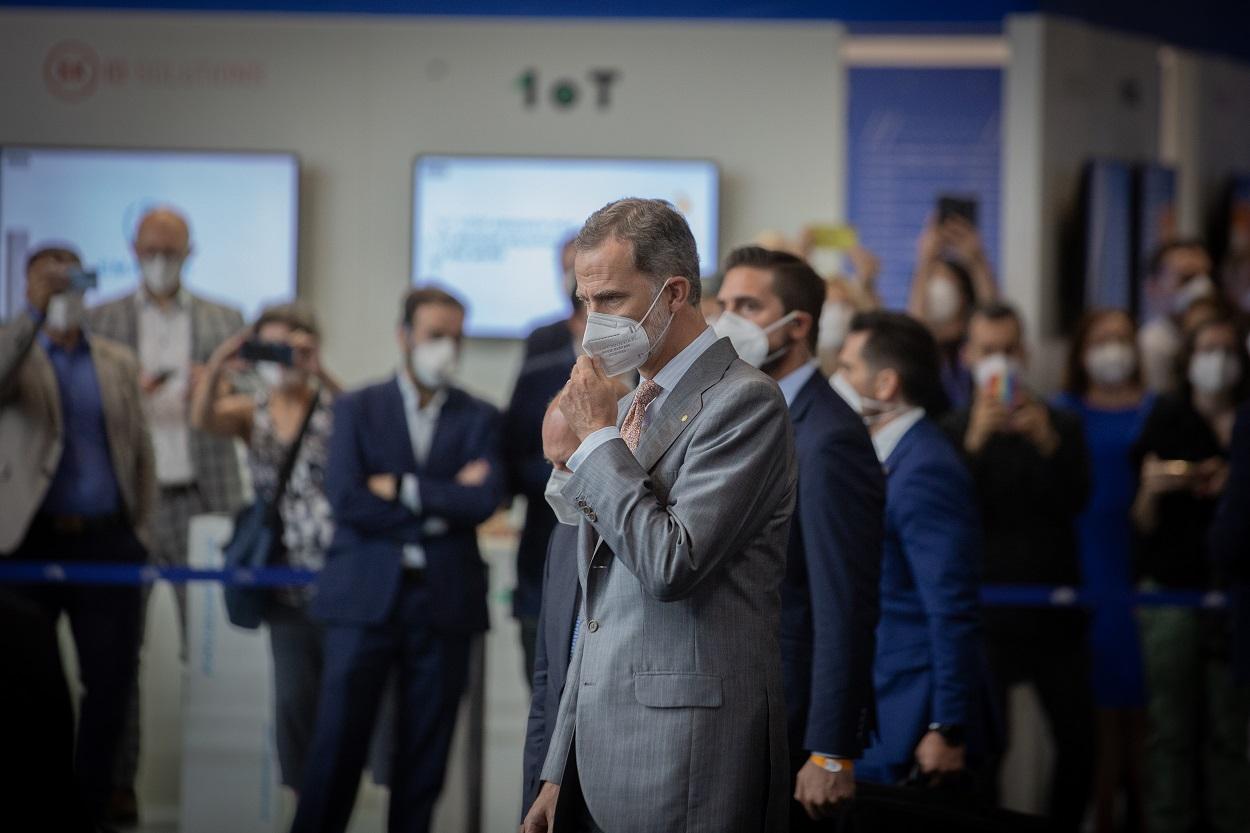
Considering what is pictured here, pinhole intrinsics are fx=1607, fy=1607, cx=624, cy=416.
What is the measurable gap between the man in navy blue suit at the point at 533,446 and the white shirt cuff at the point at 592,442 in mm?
2596

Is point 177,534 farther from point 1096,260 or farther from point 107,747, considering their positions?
point 1096,260

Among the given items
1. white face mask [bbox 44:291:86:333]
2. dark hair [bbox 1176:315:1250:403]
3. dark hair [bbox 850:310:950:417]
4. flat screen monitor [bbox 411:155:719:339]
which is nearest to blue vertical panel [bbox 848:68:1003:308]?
flat screen monitor [bbox 411:155:719:339]

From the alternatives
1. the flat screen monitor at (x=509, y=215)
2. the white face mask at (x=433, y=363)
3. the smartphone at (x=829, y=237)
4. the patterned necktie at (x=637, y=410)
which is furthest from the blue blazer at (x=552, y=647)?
the flat screen monitor at (x=509, y=215)

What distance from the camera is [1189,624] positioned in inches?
237

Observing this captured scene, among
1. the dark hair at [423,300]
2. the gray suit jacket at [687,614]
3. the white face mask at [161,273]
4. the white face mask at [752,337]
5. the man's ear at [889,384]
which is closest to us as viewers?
the gray suit jacket at [687,614]

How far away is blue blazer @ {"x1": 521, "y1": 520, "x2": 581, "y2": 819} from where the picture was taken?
287cm

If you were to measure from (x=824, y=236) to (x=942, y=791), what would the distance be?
296 cm

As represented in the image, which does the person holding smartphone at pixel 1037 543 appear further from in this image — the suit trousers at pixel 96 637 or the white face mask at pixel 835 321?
the suit trousers at pixel 96 637

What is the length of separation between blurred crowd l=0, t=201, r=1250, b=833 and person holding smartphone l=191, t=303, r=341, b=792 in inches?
0.4

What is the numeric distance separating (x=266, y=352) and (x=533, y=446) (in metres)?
1.07

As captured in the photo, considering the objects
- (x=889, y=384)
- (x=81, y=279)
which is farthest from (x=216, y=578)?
(x=889, y=384)

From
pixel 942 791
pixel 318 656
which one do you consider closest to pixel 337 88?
pixel 318 656

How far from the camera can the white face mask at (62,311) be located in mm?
5539

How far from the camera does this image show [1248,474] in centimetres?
470
